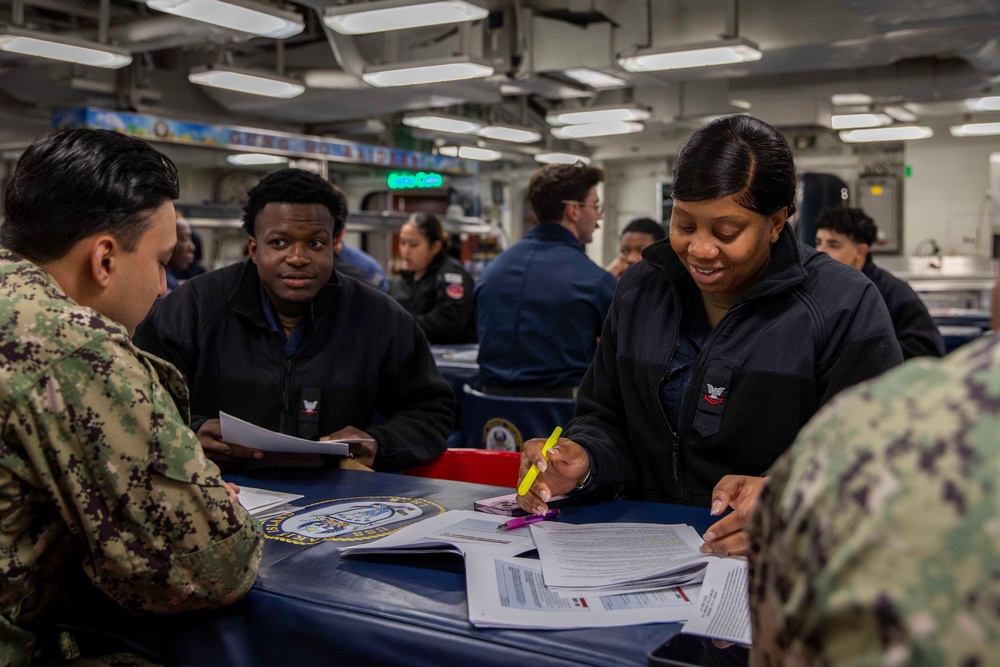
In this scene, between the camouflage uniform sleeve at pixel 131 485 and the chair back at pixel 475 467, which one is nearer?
the camouflage uniform sleeve at pixel 131 485

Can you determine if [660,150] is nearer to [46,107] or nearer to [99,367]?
[46,107]

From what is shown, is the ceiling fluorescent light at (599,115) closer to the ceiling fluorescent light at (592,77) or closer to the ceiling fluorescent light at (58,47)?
the ceiling fluorescent light at (592,77)

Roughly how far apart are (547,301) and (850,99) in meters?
7.34

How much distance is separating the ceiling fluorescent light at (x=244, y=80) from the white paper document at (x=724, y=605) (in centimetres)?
733

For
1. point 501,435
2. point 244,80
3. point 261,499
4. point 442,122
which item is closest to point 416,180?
point 442,122

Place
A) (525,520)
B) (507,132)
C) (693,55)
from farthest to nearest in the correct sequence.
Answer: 1. (507,132)
2. (693,55)
3. (525,520)

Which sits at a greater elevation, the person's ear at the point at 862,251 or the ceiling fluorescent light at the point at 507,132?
the ceiling fluorescent light at the point at 507,132

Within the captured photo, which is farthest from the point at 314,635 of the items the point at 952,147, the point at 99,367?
the point at 952,147

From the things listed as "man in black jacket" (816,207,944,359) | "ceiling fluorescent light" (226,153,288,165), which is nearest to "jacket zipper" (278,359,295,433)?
"man in black jacket" (816,207,944,359)

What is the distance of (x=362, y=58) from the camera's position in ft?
27.2

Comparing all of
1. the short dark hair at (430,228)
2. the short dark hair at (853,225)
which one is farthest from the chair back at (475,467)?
the short dark hair at (430,228)

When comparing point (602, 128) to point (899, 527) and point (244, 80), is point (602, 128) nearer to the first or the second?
point (244, 80)

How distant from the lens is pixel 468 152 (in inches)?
524

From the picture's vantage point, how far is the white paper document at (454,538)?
150cm
